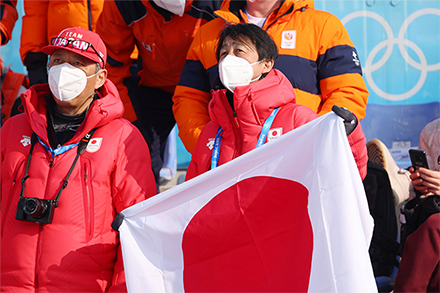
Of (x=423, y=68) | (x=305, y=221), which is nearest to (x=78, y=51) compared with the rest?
(x=305, y=221)

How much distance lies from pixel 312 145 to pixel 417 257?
4.48 feet

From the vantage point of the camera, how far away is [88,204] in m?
2.40

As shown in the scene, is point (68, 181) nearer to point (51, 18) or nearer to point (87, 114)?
point (87, 114)

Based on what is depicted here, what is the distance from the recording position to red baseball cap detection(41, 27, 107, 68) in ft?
8.77

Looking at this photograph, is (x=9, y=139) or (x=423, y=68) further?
(x=423, y=68)

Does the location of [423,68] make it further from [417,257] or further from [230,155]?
[230,155]

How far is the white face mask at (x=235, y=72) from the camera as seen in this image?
260 centimetres

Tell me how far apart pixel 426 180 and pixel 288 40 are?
1245 mm

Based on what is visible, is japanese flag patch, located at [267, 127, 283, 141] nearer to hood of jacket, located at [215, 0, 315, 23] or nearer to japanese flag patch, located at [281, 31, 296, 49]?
japanese flag patch, located at [281, 31, 296, 49]

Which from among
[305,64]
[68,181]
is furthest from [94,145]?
[305,64]

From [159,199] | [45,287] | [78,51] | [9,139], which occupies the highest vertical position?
[78,51]

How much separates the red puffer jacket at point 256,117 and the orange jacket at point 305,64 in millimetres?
681

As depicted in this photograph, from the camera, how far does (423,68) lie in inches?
191

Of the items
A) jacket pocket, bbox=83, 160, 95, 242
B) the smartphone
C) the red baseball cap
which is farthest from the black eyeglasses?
the smartphone
